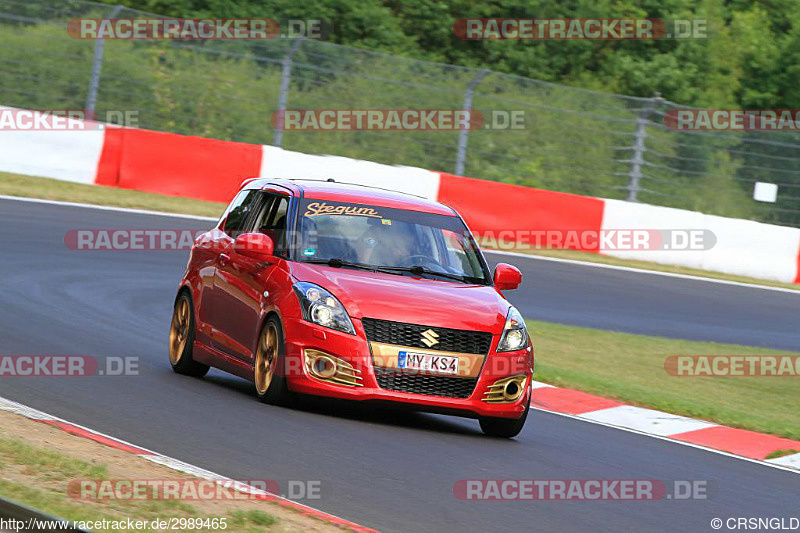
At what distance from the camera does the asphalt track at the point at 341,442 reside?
733cm

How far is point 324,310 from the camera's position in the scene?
9180 millimetres

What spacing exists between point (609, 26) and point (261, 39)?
1493cm

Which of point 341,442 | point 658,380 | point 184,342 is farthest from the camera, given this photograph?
point 658,380

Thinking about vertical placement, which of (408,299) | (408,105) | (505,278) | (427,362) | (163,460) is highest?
(408,105)

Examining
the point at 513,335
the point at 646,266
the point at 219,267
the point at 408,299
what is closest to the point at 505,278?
the point at 513,335

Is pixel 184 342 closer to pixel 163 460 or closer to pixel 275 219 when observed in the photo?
pixel 275 219

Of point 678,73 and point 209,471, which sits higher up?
point 678,73

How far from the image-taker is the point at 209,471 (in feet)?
23.9

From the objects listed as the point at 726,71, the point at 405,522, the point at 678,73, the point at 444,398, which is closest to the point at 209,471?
the point at 405,522

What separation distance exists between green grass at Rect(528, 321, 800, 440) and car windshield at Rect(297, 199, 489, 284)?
3.03 m

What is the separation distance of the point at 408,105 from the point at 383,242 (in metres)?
15.2

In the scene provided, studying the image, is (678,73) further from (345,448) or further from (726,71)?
(345,448)

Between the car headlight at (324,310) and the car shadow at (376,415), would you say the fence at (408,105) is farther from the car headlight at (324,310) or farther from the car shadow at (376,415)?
the car headlight at (324,310)

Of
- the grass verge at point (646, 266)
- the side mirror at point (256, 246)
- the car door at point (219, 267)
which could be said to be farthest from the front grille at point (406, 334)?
the grass verge at point (646, 266)
